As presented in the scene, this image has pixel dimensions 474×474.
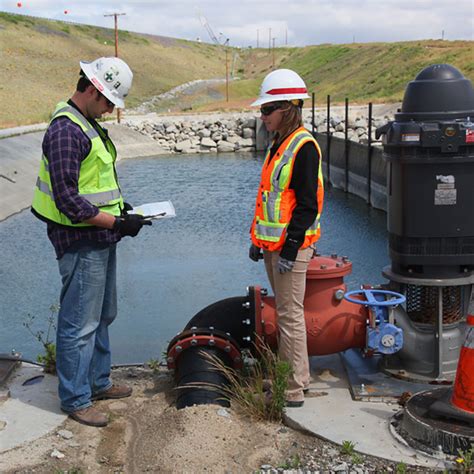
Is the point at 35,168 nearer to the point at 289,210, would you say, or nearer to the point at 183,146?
the point at 183,146

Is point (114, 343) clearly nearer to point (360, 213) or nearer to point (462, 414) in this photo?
point (462, 414)

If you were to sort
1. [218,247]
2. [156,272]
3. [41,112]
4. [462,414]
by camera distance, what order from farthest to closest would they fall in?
[41,112]
[218,247]
[156,272]
[462,414]

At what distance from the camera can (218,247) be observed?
13.1m

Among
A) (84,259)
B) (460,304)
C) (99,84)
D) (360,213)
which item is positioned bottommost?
(360,213)

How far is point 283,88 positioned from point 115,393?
2009 millimetres

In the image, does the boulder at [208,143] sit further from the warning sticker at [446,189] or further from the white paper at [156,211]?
the warning sticker at [446,189]

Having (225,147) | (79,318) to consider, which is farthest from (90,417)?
→ (225,147)

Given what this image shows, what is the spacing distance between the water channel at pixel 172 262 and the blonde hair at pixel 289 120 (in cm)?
346

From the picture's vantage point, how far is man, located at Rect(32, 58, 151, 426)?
398cm

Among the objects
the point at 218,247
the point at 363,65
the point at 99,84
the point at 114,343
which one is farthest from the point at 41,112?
the point at 99,84

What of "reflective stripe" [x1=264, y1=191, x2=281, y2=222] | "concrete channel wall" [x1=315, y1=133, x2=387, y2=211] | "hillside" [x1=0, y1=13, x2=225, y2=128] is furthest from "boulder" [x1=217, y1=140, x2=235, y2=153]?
"reflective stripe" [x1=264, y1=191, x2=281, y2=222]

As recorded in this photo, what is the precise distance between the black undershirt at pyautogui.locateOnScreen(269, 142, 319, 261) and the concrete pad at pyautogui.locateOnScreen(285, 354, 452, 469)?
0.84m

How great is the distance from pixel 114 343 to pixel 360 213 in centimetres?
1077

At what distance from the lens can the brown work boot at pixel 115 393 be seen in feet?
15.1
